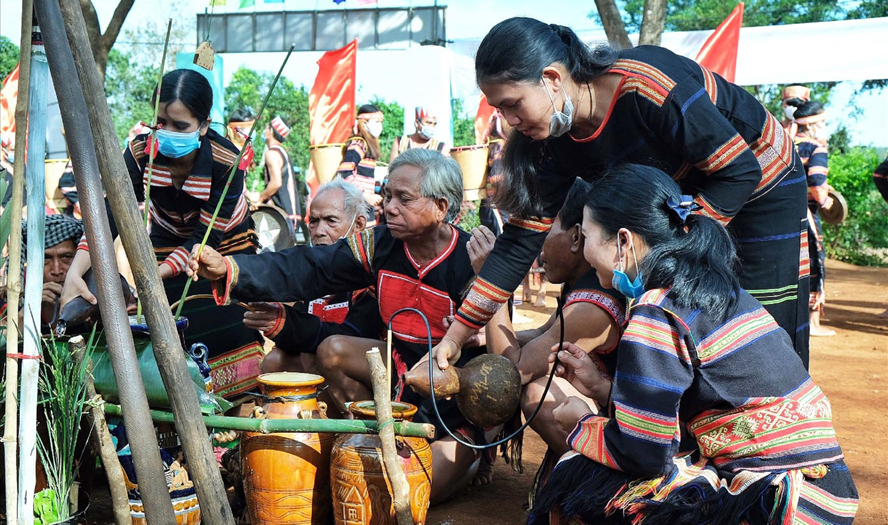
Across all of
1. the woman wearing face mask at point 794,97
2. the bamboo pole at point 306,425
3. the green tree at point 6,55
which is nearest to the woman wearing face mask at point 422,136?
the woman wearing face mask at point 794,97

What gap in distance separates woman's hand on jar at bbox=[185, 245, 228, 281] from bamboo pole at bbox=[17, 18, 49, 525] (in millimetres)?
838

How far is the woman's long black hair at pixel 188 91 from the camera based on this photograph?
3.77 meters

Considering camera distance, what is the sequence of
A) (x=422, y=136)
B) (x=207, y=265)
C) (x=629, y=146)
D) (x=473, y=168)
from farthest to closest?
(x=422, y=136) → (x=473, y=168) → (x=207, y=265) → (x=629, y=146)

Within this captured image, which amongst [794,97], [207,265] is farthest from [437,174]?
[794,97]

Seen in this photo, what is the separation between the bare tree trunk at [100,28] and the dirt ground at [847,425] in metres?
5.04

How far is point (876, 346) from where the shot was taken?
788 cm

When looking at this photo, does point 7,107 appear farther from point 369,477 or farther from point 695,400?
point 695,400

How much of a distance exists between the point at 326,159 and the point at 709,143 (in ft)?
27.4

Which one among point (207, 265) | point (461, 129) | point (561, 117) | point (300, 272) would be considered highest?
point (561, 117)

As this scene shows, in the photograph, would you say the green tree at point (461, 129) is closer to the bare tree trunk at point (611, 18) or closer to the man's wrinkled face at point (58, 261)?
the bare tree trunk at point (611, 18)

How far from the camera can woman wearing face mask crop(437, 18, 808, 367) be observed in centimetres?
258

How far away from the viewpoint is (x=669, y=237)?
230cm

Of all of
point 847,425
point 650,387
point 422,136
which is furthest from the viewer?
point 422,136

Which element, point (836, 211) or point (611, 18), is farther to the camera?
point (611, 18)
